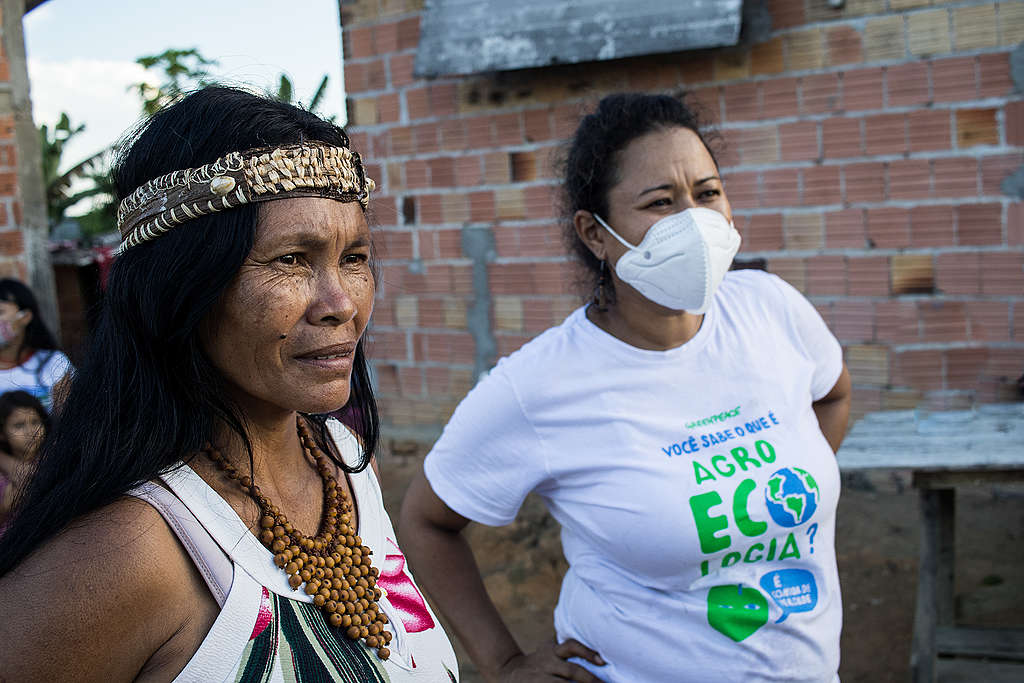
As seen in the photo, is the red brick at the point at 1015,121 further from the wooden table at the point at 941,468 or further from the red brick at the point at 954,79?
the wooden table at the point at 941,468

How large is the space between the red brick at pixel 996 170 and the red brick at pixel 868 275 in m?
0.54

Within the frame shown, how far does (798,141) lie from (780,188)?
9.7 inches

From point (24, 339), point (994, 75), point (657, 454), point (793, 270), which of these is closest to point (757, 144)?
point (793, 270)

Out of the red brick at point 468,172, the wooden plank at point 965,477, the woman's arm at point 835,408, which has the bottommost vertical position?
the wooden plank at point 965,477

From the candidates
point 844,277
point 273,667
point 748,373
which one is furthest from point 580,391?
point 844,277

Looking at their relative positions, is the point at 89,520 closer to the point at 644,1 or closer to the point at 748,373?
the point at 748,373

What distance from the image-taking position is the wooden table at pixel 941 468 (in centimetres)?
281

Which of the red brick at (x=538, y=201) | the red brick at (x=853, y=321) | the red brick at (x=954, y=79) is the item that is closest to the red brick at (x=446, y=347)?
the red brick at (x=538, y=201)

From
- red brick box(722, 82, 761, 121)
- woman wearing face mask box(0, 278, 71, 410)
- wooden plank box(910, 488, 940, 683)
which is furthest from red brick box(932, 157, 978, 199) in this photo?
woman wearing face mask box(0, 278, 71, 410)

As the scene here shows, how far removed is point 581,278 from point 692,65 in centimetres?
269

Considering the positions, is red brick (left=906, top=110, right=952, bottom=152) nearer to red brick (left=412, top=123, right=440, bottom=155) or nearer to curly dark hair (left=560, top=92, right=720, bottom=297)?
curly dark hair (left=560, top=92, right=720, bottom=297)

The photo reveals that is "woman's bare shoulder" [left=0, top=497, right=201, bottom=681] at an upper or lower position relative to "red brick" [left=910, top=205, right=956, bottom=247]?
lower

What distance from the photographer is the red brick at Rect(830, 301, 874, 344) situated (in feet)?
14.6

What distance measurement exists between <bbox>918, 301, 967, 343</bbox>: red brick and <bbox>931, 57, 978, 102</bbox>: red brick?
965 mm
